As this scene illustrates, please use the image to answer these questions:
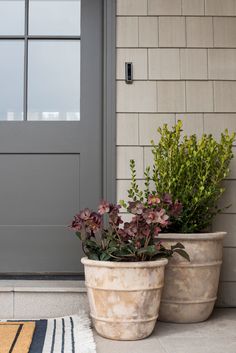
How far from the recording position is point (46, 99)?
2.37 m

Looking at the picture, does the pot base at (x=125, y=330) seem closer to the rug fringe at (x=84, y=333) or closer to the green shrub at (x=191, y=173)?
the rug fringe at (x=84, y=333)

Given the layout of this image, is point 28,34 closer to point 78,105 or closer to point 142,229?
point 78,105

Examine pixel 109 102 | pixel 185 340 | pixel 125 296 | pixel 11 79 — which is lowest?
pixel 185 340

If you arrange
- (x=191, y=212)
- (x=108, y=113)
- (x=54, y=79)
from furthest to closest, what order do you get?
(x=54, y=79), (x=108, y=113), (x=191, y=212)

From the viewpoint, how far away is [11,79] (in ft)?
7.76

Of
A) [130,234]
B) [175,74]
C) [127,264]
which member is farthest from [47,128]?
[127,264]

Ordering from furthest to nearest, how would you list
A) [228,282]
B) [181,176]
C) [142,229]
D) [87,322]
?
1. [228,282]
2. [181,176]
3. [87,322]
4. [142,229]

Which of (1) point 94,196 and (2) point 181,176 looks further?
(1) point 94,196

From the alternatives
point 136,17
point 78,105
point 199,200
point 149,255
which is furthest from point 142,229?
point 136,17

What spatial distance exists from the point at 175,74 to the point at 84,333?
142 cm

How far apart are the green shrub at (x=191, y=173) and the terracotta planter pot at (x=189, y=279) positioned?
11 centimetres

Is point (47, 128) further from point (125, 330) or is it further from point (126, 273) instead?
point (125, 330)

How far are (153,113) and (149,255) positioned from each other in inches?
34.0

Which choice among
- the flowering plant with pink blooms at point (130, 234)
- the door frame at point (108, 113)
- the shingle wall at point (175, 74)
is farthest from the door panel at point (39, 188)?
the flowering plant with pink blooms at point (130, 234)
